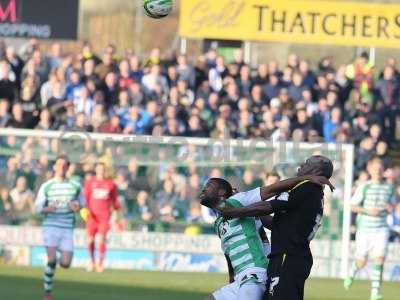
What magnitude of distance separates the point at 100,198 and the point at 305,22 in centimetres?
628

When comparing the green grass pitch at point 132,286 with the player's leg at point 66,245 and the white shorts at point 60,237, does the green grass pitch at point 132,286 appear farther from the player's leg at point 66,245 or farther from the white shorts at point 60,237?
the white shorts at point 60,237

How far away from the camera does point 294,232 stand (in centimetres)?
1167

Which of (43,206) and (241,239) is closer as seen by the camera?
(241,239)

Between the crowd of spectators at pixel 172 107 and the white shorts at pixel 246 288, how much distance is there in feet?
45.6

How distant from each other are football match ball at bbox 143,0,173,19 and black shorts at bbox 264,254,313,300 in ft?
18.7

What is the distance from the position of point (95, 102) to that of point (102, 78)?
56cm

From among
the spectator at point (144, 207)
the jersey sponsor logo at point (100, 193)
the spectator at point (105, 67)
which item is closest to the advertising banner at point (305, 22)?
the spectator at point (105, 67)

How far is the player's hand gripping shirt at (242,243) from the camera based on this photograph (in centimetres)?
1183

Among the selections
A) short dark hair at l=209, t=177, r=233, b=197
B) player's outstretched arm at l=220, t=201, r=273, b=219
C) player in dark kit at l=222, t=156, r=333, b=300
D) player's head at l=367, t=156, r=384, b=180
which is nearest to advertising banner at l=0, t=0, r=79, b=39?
player's head at l=367, t=156, r=384, b=180

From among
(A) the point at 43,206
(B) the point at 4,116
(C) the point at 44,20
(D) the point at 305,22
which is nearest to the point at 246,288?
(A) the point at 43,206

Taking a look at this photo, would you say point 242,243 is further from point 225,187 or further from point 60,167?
point 60,167

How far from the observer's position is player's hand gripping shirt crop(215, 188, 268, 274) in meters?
11.8

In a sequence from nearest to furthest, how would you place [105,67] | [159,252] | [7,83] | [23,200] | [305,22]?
[23,200], [159,252], [7,83], [105,67], [305,22]

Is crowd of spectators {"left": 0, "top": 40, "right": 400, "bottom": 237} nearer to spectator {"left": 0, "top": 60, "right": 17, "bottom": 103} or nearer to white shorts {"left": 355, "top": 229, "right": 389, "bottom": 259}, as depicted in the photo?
spectator {"left": 0, "top": 60, "right": 17, "bottom": 103}
